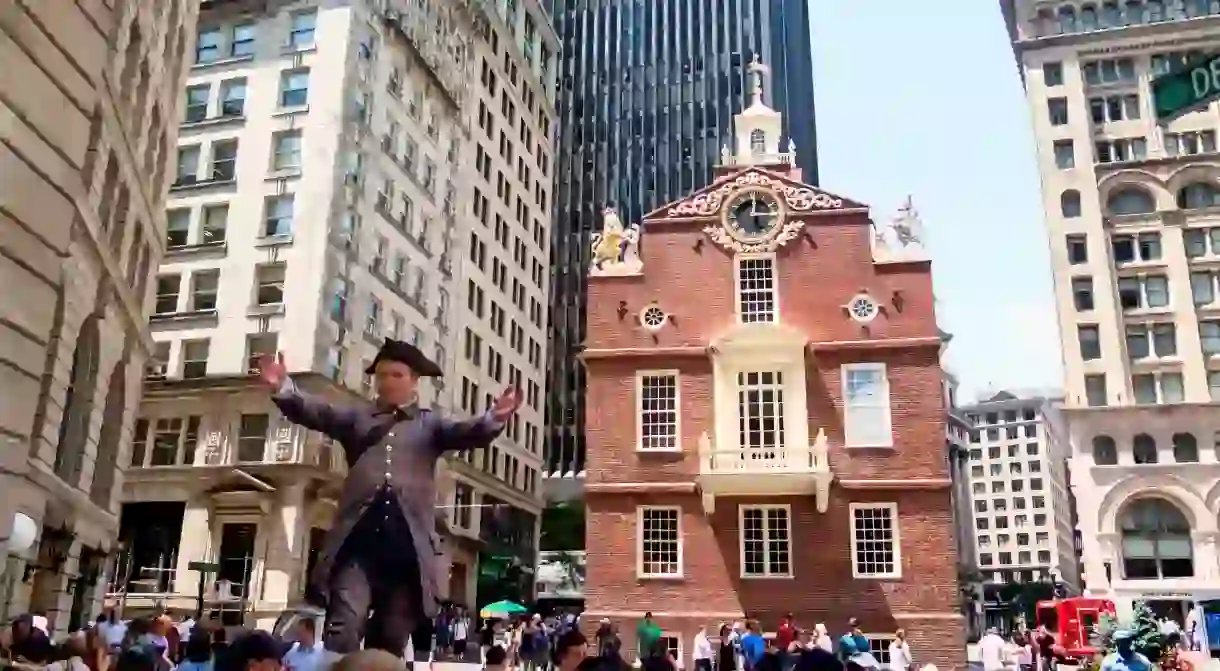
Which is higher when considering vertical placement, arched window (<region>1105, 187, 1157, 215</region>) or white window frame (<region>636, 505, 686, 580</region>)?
arched window (<region>1105, 187, 1157, 215</region>)

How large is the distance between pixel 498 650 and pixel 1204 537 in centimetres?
5021

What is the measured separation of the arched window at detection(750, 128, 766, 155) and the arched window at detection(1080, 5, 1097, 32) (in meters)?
37.5

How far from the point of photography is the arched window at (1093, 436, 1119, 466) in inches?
2035

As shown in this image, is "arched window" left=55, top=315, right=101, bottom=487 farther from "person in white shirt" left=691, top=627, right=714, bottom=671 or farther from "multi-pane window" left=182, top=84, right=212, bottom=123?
"multi-pane window" left=182, top=84, right=212, bottom=123

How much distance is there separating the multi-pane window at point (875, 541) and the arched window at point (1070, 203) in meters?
36.8

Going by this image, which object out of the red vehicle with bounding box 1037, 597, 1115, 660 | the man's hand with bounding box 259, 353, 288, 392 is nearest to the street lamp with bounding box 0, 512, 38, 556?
the man's hand with bounding box 259, 353, 288, 392

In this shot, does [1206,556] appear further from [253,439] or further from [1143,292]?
[253,439]

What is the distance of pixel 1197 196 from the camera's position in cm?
5484

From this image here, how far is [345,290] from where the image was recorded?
39844 millimetres

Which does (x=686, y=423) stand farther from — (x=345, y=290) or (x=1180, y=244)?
(x=1180, y=244)

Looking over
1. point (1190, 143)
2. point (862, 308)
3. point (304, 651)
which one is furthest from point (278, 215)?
point (1190, 143)

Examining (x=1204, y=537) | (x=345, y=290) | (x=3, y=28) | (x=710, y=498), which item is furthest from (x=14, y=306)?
(x=1204, y=537)

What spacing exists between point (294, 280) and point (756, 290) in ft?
62.9

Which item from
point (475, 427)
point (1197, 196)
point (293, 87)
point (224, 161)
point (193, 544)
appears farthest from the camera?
point (1197, 196)
